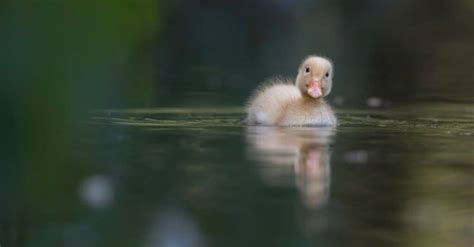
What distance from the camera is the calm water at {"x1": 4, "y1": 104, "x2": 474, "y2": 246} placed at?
6.83 m

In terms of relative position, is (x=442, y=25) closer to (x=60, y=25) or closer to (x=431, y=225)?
(x=60, y=25)

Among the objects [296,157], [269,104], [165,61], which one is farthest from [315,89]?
[165,61]

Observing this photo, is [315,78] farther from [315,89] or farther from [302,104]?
Answer: [302,104]

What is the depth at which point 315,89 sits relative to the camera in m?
12.4

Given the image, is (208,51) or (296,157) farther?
(208,51)

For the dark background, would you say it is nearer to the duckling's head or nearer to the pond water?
the duckling's head

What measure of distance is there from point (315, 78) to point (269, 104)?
0.47 m

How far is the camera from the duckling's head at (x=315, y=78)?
12398 millimetres

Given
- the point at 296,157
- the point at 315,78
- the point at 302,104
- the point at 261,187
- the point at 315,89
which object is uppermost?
the point at 315,78

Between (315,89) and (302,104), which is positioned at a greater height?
(315,89)

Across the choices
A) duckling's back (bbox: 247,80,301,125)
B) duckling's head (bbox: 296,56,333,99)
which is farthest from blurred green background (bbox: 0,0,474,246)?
duckling's head (bbox: 296,56,333,99)

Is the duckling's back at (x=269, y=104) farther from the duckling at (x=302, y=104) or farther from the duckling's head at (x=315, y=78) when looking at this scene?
the duckling's head at (x=315, y=78)

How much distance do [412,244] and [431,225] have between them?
51 centimetres

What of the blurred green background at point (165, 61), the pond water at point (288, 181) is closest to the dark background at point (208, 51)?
the blurred green background at point (165, 61)
